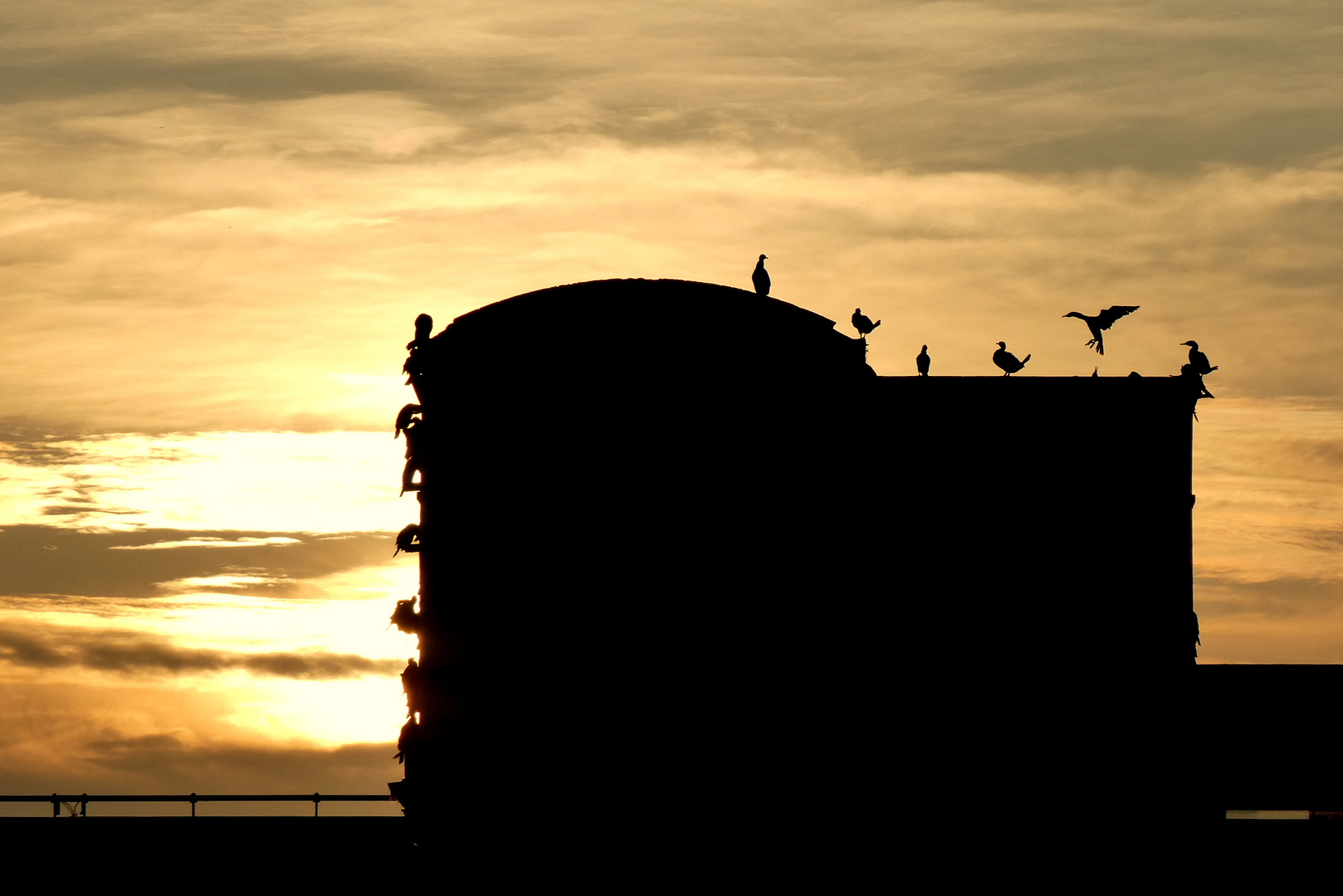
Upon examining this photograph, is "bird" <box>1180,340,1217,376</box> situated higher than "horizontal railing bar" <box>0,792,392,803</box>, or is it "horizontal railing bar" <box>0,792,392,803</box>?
"bird" <box>1180,340,1217,376</box>

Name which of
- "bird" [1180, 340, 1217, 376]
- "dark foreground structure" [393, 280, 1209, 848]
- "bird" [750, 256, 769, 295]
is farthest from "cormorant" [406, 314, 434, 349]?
"bird" [1180, 340, 1217, 376]

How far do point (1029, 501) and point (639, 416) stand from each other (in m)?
6.37

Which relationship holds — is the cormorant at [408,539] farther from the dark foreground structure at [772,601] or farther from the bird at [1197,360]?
the bird at [1197,360]

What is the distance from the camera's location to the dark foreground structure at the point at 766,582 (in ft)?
72.4

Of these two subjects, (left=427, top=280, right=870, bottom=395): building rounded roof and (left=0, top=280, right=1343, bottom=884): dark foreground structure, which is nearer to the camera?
(left=0, top=280, right=1343, bottom=884): dark foreground structure

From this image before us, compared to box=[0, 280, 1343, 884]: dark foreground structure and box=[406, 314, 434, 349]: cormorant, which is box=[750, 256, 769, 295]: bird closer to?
box=[0, 280, 1343, 884]: dark foreground structure

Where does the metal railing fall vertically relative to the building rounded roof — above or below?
below

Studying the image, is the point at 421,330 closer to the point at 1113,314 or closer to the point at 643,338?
the point at 643,338

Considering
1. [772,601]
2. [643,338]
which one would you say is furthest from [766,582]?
[643,338]

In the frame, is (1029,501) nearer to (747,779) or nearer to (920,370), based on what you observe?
(920,370)

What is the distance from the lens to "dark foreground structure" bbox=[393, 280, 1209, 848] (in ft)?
72.4

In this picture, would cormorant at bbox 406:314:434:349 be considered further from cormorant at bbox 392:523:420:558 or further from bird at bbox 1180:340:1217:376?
bird at bbox 1180:340:1217:376

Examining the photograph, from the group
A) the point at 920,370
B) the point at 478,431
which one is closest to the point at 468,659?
the point at 478,431

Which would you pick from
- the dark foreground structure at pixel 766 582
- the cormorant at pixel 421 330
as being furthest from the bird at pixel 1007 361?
the cormorant at pixel 421 330
